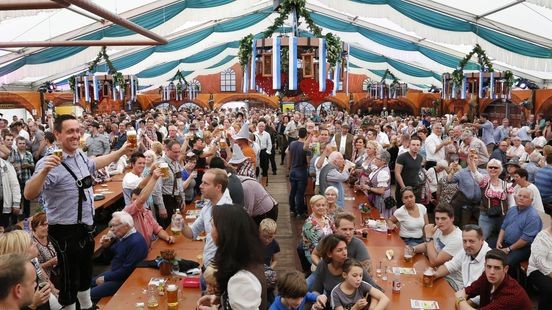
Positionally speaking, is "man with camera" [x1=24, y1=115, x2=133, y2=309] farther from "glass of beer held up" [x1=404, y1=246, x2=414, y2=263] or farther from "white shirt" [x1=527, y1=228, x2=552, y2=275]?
"white shirt" [x1=527, y1=228, x2=552, y2=275]

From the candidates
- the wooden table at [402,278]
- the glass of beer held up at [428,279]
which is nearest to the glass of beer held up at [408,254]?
the wooden table at [402,278]

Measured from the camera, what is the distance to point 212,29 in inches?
512

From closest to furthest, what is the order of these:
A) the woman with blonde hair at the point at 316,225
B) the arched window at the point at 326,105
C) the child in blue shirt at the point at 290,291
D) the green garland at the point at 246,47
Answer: the child in blue shirt at the point at 290,291
the woman with blonde hair at the point at 316,225
the green garland at the point at 246,47
the arched window at the point at 326,105

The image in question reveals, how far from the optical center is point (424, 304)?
301 centimetres

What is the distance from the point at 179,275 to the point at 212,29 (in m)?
10.5

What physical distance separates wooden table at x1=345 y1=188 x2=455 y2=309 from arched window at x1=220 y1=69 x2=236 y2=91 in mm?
25840

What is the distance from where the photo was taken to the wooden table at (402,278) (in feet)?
10.2

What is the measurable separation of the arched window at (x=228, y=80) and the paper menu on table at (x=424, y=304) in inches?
1095

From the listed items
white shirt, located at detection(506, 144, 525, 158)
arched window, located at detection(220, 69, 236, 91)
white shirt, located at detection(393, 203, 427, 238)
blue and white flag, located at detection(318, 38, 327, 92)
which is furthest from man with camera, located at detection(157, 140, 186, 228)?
arched window, located at detection(220, 69, 236, 91)

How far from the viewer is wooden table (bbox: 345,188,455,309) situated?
310 centimetres

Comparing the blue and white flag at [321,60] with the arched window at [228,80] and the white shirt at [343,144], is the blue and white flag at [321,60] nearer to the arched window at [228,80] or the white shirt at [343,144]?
the white shirt at [343,144]

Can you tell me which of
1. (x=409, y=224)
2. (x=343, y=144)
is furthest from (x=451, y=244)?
(x=343, y=144)

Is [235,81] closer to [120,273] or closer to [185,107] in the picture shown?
[185,107]

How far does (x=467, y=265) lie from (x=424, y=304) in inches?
24.4
